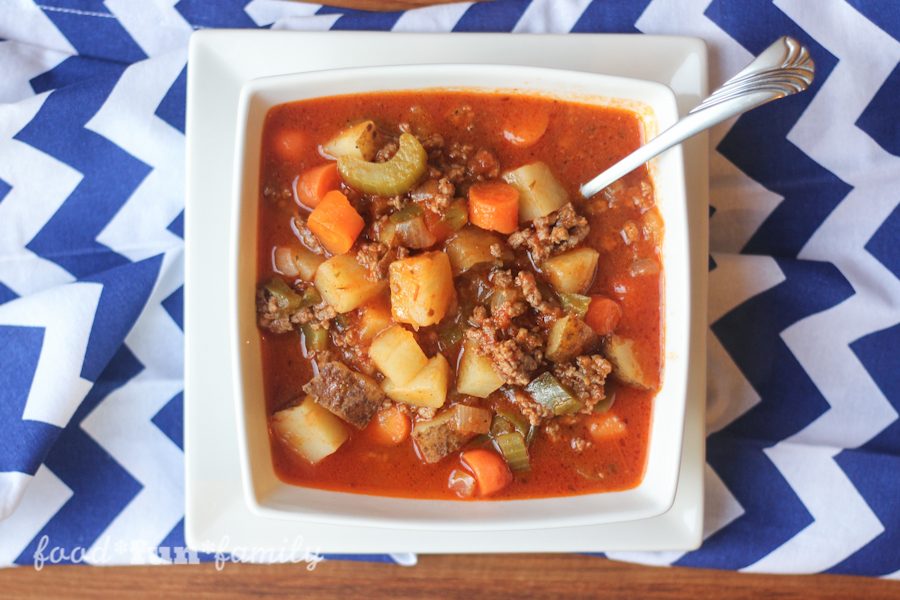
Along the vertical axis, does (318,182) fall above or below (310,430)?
above

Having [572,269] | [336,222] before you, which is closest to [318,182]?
[336,222]

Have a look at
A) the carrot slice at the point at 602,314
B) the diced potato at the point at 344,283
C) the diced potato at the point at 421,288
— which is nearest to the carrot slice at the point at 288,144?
the diced potato at the point at 344,283

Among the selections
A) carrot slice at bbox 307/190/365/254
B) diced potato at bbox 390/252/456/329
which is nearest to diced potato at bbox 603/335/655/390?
diced potato at bbox 390/252/456/329

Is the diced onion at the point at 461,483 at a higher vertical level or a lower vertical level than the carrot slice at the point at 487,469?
lower

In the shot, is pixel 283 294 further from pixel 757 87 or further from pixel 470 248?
pixel 757 87

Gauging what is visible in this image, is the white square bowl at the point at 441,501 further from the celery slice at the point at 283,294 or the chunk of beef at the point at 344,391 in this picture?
the chunk of beef at the point at 344,391

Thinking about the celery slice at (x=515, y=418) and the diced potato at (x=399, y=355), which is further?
the celery slice at (x=515, y=418)

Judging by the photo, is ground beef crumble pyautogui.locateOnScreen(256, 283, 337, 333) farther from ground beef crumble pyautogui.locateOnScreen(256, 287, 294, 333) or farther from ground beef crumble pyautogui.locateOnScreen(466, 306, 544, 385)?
ground beef crumble pyautogui.locateOnScreen(466, 306, 544, 385)
